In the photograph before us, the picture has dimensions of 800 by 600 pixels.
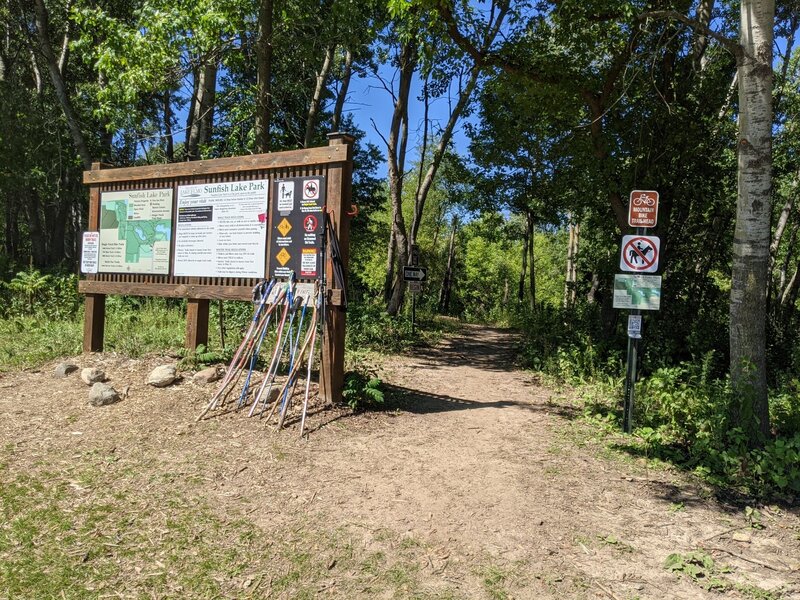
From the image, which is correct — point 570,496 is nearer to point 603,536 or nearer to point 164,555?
point 603,536

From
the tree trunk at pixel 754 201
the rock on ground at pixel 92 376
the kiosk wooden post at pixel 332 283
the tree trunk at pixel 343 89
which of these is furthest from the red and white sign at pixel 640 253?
the tree trunk at pixel 343 89

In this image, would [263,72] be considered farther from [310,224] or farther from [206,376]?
[206,376]

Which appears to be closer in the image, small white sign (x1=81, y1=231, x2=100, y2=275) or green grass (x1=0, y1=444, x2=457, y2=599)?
green grass (x1=0, y1=444, x2=457, y2=599)

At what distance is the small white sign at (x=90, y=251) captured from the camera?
7.95 meters

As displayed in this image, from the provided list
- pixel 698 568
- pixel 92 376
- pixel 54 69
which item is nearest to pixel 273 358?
pixel 92 376

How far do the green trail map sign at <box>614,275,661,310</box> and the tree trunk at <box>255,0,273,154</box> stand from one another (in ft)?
22.5

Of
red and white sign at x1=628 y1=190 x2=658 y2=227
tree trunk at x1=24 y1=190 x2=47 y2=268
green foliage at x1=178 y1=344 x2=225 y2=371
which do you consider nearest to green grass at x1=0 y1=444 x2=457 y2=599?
green foliage at x1=178 y1=344 x2=225 y2=371

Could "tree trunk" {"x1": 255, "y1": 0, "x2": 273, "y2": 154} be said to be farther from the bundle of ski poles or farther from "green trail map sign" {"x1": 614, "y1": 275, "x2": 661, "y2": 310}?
"green trail map sign" {"x1": 614, "y1": 275, "x2": 661, "y2": 310}

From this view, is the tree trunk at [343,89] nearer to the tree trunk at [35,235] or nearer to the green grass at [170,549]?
the tree trunk at [35,235]

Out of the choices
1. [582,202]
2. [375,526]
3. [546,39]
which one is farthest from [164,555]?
[582,202]

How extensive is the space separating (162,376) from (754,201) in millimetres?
6656

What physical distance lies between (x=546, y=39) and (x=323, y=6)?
5.42m

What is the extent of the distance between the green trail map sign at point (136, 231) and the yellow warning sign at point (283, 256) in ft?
6.22

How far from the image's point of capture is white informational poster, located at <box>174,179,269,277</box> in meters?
6.68
